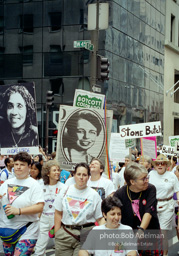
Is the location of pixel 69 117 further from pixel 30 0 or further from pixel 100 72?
pixel 30 0

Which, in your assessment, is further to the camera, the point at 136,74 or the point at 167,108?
the point at 167,108

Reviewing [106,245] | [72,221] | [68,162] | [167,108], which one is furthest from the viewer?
[167,108]

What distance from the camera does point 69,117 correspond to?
9367 millimetres

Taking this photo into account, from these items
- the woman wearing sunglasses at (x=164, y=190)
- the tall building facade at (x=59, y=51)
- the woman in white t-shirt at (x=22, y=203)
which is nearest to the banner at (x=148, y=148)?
the woman wearing sunglasses at (x=164, y=190)

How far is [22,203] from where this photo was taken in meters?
6.41

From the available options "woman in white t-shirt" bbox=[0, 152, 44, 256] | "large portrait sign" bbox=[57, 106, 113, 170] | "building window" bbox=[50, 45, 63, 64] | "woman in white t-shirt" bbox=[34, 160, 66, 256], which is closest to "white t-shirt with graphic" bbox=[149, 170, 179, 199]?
"large portrait sign" bbox=[57, 106, 113, 170]

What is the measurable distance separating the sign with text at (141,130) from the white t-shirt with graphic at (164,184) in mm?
3269

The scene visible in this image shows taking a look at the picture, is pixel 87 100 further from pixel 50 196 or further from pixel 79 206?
pixel 79 206

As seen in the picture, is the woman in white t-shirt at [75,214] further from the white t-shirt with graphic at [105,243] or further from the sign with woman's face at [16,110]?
the sign with woman's face at [16,110]

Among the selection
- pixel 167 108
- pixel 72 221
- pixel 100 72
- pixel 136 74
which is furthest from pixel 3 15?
pixel 72 221

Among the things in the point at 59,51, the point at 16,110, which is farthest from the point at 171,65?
the point at 16,110

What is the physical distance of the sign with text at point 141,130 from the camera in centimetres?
1285

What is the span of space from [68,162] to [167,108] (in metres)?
34.3

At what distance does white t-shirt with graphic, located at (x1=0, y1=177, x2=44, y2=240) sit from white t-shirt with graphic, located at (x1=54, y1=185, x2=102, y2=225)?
0.29 m
